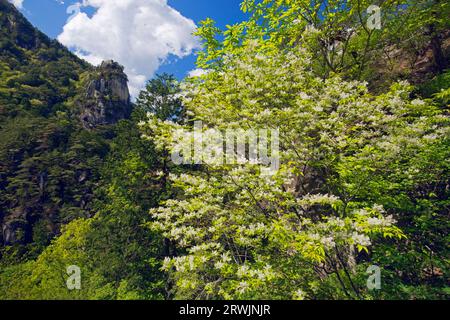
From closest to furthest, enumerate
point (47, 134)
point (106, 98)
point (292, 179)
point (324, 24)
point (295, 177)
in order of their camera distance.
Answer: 1. point (292, 179)
2. point (324, 24)
3. point (295, 177)
4. point (47, 134)
5. point (106, 98)

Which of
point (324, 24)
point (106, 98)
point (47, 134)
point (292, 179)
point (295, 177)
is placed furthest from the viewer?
point (106, 98)

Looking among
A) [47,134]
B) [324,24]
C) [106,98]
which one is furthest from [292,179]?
[106,98]

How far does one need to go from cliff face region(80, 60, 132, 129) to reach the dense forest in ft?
241

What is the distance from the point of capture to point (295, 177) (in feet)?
50.2

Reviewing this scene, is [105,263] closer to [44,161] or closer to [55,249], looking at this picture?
[55,249]

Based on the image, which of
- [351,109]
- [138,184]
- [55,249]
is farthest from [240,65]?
[55,249]

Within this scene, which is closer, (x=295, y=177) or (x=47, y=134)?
(x=295, y=177)

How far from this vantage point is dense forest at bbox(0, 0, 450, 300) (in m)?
6.82

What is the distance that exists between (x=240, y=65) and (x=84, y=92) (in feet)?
335

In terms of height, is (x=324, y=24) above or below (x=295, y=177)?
above

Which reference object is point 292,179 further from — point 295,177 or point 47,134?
point 47,134

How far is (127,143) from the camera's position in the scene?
23328 mm

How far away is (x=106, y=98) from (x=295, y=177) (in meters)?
92.1

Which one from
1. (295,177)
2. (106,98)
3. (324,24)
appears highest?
(106,98)
